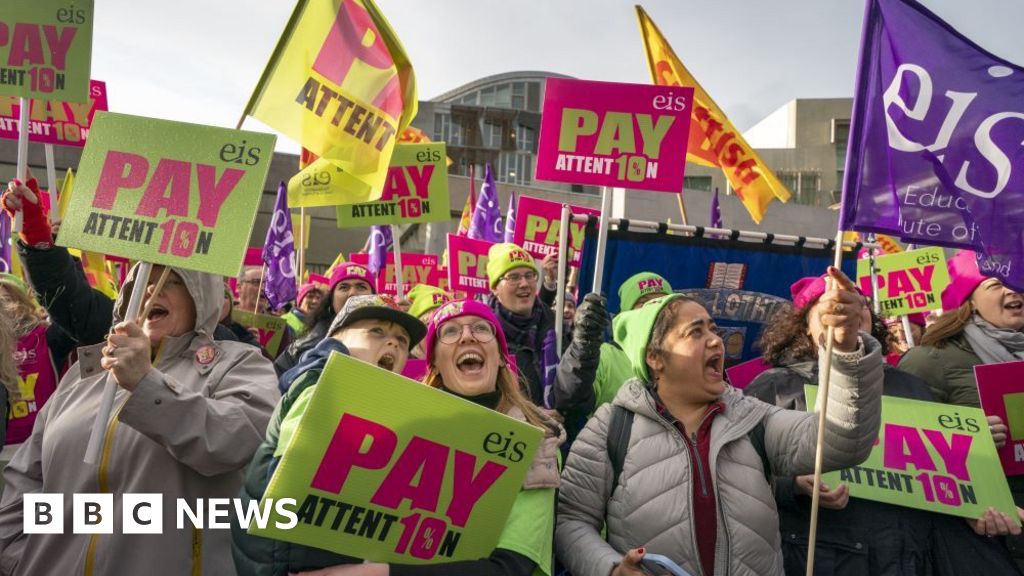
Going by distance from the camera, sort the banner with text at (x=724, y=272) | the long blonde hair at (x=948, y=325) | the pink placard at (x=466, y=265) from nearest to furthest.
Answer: the long blonde hair at (x=948, y=325) < the banner with text at (x=724, y=272) < the pink placard at (x=466, y=265)

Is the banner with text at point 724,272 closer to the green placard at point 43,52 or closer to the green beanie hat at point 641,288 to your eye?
the green beanie hat at point 641,288

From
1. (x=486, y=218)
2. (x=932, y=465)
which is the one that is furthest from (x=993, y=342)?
(x=486, y=218)

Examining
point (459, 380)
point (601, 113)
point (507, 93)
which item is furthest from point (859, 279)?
point (507, 93)

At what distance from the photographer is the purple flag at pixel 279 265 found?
358 inches

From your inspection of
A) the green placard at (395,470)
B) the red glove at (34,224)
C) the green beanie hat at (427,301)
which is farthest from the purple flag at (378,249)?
the green placard at (395,470)

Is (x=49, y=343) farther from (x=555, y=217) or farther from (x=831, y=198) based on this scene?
(x=831, y=198)

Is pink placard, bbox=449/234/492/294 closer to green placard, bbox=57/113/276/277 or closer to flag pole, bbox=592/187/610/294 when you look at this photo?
flag pole, bbox=592/187/610/294

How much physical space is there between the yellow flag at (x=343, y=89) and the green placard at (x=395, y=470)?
2458 mm

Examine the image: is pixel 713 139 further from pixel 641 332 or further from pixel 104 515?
pixel 104 515

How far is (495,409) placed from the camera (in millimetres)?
2838

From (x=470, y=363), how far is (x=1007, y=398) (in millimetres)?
2375

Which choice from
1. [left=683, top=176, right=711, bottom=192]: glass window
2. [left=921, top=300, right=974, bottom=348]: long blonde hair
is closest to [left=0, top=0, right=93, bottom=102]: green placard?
[left=921, top=300, right=974, bottom=348]: long blonde hair

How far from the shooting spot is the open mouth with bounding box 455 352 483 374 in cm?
302

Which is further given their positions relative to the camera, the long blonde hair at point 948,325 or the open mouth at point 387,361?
the long blonde hair at point 948,325
